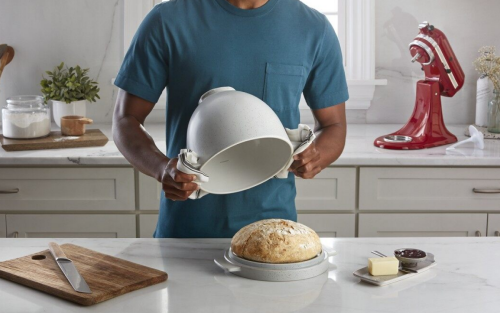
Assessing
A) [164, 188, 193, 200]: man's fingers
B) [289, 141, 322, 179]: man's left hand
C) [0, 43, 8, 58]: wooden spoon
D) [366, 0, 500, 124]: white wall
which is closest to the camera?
[164, 188, 193, 200]: man's fingers

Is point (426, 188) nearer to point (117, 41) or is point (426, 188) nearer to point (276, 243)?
point (276, 243)

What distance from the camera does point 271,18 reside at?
1721 millimetres

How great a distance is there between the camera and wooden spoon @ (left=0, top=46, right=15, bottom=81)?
303 cm

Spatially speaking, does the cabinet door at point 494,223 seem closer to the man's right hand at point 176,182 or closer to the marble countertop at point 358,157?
the marble countertop at point 358,157

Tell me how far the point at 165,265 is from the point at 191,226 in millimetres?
330

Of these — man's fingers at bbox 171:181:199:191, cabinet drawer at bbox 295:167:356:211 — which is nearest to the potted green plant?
cabinet drawer at bbox 295:167:356:211

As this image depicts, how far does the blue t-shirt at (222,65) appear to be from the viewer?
169 centimetres

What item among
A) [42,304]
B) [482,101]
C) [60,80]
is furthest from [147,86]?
[482,101]

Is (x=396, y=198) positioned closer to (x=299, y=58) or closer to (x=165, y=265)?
(x=299, y=58)

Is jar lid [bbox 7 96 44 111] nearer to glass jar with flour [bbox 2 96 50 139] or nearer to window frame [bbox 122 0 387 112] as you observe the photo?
glass jar with flour [bbox 2 96 50 139]

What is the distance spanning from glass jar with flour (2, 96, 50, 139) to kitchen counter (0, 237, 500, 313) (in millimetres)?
1228

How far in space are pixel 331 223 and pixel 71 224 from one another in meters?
0.94

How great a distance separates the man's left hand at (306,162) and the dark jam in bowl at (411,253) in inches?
9.4

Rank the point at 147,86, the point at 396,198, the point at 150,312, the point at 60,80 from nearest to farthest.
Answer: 1. the point at 150,312
2. the point at 147,86
3. the point at 396,198
4. the point at 60,80
